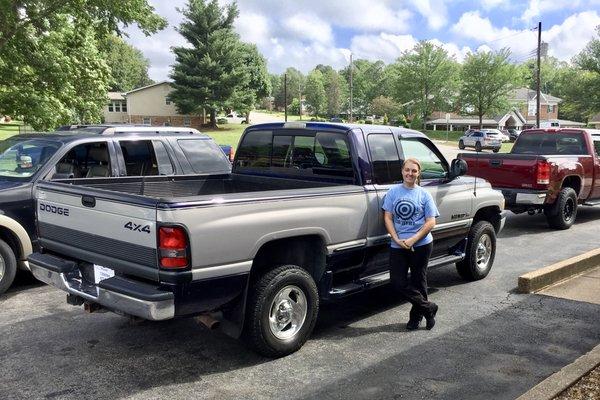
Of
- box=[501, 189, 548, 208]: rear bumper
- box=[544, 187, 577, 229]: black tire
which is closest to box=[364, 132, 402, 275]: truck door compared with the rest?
box=[501, 189, 548, 208]: rear bumper

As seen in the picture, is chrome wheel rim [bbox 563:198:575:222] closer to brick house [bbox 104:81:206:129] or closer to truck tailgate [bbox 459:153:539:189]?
truck tailgate [bbox 459:153:539:189]

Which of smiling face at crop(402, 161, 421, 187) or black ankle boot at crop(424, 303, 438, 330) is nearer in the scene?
smiling face at crop(402, 161, 421, 187)

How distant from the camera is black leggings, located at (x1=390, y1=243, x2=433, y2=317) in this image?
195 inches

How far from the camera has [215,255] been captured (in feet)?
12.4

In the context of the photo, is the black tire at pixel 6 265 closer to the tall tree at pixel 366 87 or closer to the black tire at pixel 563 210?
the black tire at pixel 563 210

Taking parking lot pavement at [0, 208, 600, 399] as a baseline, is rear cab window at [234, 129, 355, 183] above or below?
above

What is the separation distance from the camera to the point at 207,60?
2053 inches

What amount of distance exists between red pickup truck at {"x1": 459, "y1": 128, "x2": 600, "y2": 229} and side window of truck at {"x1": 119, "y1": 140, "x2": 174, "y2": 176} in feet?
17.9

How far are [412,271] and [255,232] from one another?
1.77 meters

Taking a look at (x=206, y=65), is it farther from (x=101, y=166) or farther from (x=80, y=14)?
(x=101, y=166)

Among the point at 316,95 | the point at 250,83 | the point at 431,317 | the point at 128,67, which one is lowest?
the point at 431,317

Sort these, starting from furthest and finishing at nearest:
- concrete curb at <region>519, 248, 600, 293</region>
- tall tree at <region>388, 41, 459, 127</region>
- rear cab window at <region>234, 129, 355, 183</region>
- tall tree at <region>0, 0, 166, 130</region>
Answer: tall tree at <region>388, 41, 459, 127</region> < tall tree at <region>0, 0, 166, 130</region> < concrete curb at <region>519, 248, 600, 293</region> < rear cab window at <region>234, 129, 355, 183</region>

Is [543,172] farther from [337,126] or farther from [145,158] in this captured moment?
[145,158]

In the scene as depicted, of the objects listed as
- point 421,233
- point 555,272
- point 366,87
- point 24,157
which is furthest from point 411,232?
point 366,87
